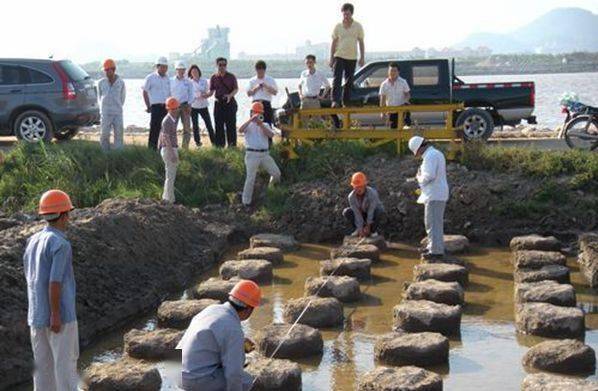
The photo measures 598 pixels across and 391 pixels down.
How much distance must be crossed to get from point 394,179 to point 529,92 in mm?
4995

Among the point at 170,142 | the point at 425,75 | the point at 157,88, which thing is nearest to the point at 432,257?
the point at 170,142

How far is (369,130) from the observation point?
656 inches

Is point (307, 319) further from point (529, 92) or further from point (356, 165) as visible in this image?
point (529, 92)

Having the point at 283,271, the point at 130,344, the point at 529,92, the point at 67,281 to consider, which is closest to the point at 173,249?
the point at 283,271

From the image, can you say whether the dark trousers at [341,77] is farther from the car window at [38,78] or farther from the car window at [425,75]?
the car window at [38,78]

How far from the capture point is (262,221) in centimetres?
1581

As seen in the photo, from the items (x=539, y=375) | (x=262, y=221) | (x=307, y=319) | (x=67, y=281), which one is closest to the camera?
(x=67, y=281)

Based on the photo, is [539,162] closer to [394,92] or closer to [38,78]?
[394,92]

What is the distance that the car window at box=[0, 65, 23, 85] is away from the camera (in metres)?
19.6

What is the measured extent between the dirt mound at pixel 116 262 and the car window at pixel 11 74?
5.94m

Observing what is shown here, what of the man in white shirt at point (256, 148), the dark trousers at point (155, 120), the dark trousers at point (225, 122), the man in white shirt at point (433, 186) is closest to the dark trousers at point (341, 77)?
the man in white shirt at point (256, 148)

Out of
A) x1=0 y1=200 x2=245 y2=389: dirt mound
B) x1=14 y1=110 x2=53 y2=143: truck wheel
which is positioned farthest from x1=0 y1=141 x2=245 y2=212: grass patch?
x1=14 y1=110 x2=53 y2=143: truck wheel

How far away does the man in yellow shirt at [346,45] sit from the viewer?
16.1 meters

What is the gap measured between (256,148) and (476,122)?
5.31m
